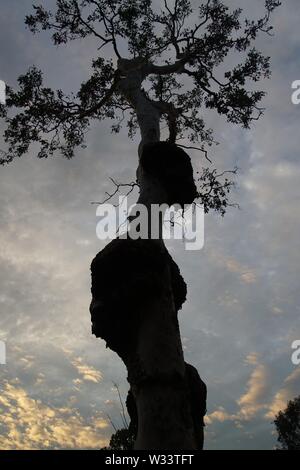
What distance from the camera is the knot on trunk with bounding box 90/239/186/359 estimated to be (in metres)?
4.16

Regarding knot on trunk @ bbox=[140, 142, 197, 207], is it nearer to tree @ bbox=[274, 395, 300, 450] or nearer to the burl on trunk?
the burl on trunk

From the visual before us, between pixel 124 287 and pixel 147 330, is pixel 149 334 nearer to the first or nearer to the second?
pixel 147 330

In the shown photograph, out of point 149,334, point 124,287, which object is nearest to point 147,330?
point 149,334

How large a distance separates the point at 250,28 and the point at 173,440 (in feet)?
47.2

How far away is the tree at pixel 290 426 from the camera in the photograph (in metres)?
24.1

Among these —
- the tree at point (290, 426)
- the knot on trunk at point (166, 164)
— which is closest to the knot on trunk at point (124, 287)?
the knot on trunk at point (166, 164)

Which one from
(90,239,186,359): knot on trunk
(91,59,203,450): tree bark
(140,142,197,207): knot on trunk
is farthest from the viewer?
Answer: (140,142,197,207): knot on trunk

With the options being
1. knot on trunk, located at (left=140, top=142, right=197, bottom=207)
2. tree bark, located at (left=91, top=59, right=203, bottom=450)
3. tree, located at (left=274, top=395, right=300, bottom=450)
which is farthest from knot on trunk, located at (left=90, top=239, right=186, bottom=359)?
tree, located at (left=274, top=395, right=300, bottom=450)

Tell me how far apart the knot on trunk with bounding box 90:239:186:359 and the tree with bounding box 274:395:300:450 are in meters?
24.4

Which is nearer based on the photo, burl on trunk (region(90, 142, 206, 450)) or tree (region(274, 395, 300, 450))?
burl on trunk (region(90, 142, 206, 450))

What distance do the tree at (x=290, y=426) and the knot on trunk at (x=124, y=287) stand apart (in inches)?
960

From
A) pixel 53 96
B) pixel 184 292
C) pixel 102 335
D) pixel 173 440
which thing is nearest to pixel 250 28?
pixel 53 96

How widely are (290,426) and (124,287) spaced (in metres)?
25.2
